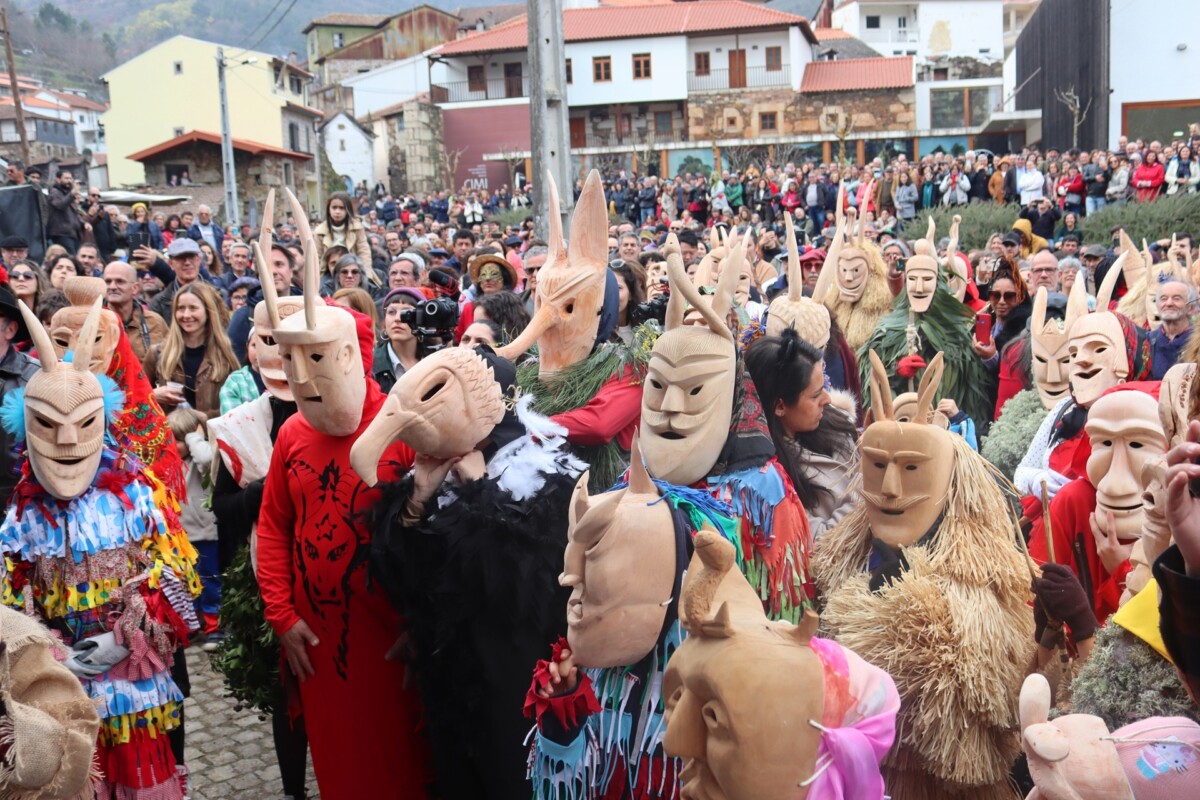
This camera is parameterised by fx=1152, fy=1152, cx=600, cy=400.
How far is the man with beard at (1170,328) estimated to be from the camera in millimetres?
6098

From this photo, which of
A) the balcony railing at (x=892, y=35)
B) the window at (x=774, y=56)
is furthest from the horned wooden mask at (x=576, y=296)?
the balcony railing at (x=892, y=35)

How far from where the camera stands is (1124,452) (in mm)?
3338

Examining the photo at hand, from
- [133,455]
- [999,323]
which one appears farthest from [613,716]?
[999,323]

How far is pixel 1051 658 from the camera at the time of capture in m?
2.93

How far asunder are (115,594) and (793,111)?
49.1 metres

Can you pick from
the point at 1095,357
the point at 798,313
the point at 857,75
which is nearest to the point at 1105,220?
the point at 798,313

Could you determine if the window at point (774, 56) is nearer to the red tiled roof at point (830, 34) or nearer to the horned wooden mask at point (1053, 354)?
Result: the red tiled roof at point (830, 34)

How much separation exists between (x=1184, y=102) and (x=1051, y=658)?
3245 centimetres

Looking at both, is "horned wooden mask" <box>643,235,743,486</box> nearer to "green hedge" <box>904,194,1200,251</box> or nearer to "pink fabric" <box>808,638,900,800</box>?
"pink fabric" <box>808,638,900,800</box>

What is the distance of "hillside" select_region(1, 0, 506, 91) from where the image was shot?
9988cm

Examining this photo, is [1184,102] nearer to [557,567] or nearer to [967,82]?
[967,82]

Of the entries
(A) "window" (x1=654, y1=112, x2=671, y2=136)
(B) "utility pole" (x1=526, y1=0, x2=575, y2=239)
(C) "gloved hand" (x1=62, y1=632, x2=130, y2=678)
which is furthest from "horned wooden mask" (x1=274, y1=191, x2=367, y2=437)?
(A) "window" (x1=654, y1=112, x2=671, y2=136)

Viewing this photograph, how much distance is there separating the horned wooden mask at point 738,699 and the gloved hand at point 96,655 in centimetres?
266

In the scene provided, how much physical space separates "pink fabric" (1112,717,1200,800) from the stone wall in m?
48.8
